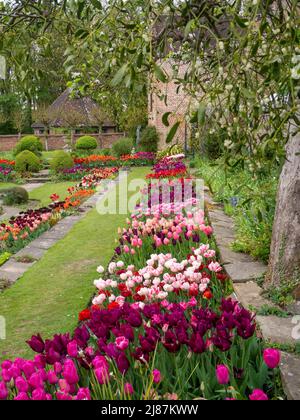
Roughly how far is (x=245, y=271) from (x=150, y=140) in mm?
23456

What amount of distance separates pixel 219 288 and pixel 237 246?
3.48 feet

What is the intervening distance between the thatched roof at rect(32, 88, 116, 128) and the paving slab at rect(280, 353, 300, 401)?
3437 centimetres

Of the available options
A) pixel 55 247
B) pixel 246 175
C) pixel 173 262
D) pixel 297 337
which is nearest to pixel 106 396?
pixel 297 337

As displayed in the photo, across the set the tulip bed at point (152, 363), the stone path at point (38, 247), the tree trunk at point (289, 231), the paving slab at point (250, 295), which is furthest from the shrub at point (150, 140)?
the tulip bed at point (152, 363)

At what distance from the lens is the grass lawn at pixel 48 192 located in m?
15.3

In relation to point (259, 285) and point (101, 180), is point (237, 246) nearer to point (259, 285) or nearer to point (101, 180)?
point (259, 285)

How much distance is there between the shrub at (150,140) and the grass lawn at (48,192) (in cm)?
956

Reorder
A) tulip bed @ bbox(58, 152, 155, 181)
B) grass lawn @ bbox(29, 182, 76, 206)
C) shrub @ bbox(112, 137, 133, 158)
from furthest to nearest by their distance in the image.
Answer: shrub @ bbox(112, 137, 133, 158) → tulip bed @ bbox(58, 152, 155, 181) → grass lawn @ bbox(29, 182, 76, 206)

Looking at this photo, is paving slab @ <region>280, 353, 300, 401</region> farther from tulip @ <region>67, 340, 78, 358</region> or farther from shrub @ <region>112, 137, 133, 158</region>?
shrub @ <region>112, 137, 133, 158</region>

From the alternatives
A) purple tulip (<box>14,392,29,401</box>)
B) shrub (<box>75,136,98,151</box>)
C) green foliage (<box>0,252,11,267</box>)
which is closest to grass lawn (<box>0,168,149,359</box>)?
green foliage (<box>0,252,11,267</box>)

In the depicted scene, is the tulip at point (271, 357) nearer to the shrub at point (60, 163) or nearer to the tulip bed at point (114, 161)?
the shrub at point (60, 163)

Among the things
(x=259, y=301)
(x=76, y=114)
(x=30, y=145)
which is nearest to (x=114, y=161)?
(x=30, y=145)

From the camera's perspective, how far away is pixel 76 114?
36.2 meters

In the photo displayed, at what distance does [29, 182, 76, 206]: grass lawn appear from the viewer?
15.3 m
